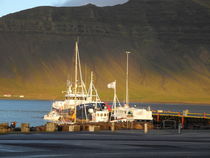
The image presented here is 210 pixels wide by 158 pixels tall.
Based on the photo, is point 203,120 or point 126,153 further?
point 203,120

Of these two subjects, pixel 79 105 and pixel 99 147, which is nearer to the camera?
pixel 99 147

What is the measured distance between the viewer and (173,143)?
39.6 metres

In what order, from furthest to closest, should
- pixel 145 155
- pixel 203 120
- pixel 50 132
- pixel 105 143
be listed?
pixel 203 120, pixel 50 132, pixel 105 143, pixel 145 155

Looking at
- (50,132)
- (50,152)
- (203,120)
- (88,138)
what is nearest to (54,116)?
(203,120)

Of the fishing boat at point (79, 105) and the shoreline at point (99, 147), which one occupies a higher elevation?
the fishing boat at point (79, 105)

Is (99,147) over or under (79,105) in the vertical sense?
under

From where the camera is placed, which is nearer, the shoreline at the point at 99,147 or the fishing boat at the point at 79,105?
the shoreline at the point at 99,147

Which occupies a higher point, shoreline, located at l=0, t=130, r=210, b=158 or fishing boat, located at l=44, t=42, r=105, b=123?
fishing boat, located at l=44, t=42, r=105, b=123

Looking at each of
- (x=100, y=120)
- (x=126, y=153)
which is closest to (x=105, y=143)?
(x=126, y=153)

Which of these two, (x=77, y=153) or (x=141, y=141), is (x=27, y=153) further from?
(x=141, y=141)

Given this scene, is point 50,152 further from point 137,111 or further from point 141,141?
point 137,111

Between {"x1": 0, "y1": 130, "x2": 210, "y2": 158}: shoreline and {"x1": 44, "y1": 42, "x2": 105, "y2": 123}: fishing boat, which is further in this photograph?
{"x1": 44, "y1": 42, "x2": 105, "y2": 123}: fishing boat

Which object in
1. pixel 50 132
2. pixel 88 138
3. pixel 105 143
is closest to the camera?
pixel 105 143

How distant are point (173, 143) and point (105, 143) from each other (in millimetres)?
4687
